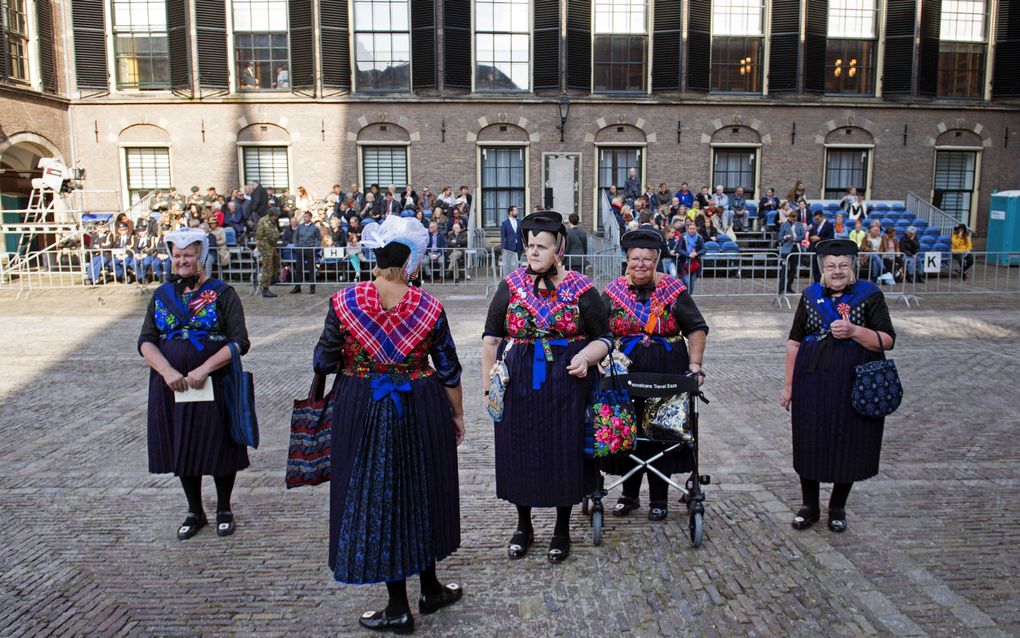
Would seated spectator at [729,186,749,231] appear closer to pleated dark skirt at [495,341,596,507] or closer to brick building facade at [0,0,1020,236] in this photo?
brick building facade at [0,0,1020,236]

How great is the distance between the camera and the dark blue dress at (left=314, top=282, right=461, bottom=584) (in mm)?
3617

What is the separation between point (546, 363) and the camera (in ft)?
14.3

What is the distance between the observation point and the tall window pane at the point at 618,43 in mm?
21859

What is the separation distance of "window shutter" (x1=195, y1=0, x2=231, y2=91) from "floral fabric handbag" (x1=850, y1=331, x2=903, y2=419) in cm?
2031

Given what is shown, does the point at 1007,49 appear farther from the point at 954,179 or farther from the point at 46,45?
the point at 46,45

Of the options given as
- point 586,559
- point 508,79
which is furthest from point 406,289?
point 508,79

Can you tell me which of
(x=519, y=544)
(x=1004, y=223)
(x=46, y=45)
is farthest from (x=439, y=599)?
(x=1004, y=223)

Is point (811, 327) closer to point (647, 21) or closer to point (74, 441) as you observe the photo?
point (74, 441)

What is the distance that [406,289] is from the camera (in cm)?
369

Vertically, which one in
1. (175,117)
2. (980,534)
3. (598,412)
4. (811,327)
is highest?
(175,117)

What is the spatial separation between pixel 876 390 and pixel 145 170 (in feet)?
70.5

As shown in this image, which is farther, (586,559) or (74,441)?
(74,441)

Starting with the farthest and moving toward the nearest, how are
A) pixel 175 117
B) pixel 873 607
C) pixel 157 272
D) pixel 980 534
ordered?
pixel 175 117 < pixel 157 272 < pixel 980 534 < pixel 873 607

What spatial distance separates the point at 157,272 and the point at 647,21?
556 inches
